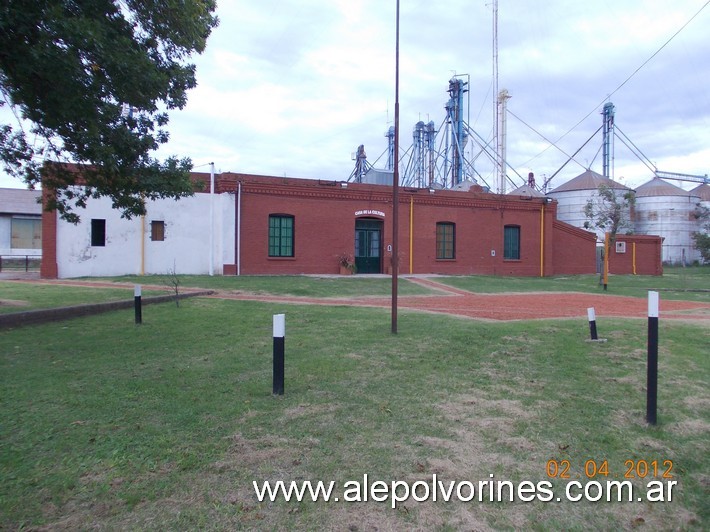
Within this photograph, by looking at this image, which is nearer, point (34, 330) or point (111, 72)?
point (111, 72)

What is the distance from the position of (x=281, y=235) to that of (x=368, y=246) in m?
4.50

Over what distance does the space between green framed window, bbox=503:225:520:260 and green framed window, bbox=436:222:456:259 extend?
3.51 m

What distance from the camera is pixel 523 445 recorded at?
172 inches

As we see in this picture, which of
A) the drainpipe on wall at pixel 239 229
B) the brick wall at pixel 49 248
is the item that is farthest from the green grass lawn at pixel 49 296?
the drainpipe on wall at pixel 239 229

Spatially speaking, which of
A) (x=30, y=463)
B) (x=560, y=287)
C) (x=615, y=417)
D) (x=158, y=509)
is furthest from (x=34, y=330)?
(x=560, y=287)

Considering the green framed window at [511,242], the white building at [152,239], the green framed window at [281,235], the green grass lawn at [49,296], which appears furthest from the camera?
the green framed window at [511,242]

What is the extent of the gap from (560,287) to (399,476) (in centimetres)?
2179

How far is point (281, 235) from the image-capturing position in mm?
25016

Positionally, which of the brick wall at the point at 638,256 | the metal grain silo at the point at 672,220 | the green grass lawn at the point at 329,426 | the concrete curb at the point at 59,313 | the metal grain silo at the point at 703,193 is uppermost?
the metal grain silo at the point at 703,193

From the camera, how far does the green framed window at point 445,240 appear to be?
93.0 ft

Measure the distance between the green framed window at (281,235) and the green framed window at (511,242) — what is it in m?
12.3

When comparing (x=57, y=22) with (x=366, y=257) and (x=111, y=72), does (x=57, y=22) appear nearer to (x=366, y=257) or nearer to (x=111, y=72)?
(x=111, y=72)

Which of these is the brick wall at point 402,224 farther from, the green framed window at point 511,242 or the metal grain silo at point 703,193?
the metal grain silo at point 703,193

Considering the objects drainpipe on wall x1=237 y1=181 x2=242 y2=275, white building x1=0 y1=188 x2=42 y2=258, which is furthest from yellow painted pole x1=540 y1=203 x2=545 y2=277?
white building x1=0 y1=188 x2=42 y2=258
